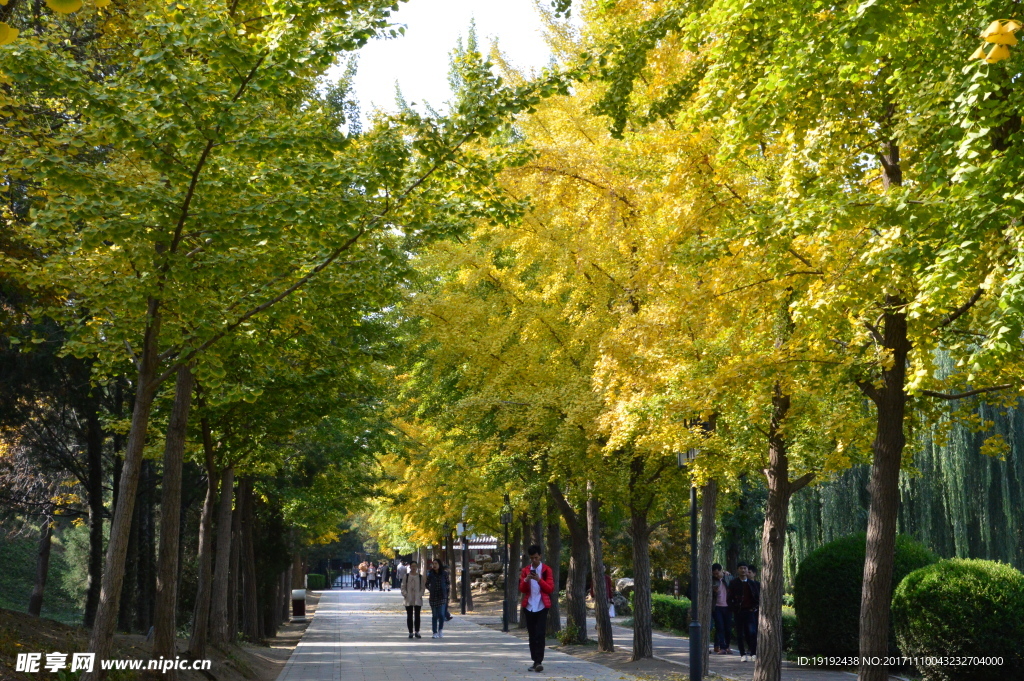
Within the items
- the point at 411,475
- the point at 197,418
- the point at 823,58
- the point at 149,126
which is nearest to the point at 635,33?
the point at 823,58

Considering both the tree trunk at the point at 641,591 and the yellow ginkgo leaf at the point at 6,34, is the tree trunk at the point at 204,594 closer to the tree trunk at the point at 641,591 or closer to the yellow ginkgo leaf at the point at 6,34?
the tree trunk at the point at 641,591

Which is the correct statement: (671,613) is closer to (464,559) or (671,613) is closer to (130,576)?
(464,559)

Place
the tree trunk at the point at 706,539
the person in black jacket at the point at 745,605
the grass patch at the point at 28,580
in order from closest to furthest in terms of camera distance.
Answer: the tree trunk at the point at 706,539 → the person in black jacket at the point at 745,605 → the grass patch at the point at 28,580

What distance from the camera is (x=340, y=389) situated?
45.8 feet

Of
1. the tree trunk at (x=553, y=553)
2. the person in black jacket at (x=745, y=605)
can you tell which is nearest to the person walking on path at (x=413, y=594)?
the tree trunk at (x=553, y=553)

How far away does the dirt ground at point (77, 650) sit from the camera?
997 cm

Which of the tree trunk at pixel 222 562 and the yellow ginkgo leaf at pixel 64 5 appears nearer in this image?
the yellow ginkgo leaf at pixel 64 5

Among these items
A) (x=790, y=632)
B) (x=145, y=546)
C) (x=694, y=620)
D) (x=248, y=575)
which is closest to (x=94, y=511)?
(x=145, y=546)

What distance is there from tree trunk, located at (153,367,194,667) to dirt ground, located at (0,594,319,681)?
1.49 feet

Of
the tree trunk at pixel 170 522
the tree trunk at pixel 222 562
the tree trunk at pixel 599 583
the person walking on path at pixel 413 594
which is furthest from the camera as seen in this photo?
the person walking on path at pixel 413 594

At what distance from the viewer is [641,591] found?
18.2 m

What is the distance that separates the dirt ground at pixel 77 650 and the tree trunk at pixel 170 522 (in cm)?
45

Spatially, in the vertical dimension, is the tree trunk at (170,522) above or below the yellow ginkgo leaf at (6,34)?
below

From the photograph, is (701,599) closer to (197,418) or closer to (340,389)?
(340,389)
